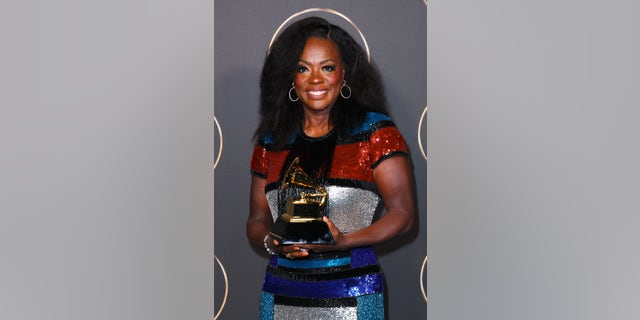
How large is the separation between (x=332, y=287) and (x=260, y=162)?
0.66 m

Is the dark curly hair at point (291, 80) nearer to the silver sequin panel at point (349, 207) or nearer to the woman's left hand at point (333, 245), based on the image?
the silver sequin panel at point (349, 207)

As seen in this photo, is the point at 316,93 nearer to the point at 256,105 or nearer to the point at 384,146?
the point at 384,146

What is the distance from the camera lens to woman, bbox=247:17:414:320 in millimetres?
3680

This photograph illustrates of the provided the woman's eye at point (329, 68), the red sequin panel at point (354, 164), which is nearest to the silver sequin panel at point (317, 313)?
the red sequin panel at point (354, 164)

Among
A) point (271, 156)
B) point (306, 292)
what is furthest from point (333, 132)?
point (306, 292)

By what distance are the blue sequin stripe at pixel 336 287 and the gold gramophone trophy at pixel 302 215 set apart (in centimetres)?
18

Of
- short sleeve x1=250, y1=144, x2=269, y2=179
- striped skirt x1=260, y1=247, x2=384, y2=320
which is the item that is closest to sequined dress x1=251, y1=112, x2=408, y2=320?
striped skirt x1=260, y1=247, x2=384, y2=320

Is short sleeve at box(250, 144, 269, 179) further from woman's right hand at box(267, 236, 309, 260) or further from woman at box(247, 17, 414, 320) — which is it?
woman's right hand at box(267, 236, 309, 260)

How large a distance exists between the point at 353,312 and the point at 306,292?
0.20 m

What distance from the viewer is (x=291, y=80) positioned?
3.87 metres

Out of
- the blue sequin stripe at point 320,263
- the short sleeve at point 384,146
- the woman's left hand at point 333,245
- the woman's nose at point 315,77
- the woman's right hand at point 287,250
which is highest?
the woman's nose at point 315,77

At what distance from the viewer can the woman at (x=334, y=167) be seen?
3.68m

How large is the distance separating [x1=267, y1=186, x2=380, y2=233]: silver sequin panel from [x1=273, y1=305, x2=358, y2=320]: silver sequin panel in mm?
323

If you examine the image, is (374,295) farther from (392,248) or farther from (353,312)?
(392,248)
